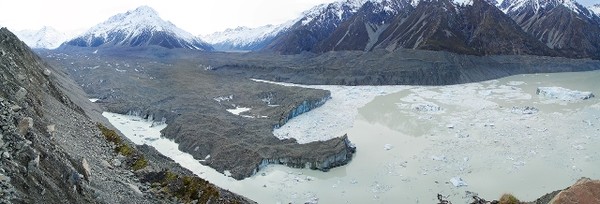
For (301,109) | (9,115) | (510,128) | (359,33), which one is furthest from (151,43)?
(9,115)

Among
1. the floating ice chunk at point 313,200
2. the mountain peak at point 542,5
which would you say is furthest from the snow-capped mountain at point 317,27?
the floating ice chunk at point 313,200

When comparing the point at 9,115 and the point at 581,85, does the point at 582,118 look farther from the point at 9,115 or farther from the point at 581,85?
the point at 9,115

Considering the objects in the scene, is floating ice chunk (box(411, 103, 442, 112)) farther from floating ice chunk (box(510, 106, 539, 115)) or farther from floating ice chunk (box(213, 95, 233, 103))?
floating ice chunk (box(213, 95, 233, 103))

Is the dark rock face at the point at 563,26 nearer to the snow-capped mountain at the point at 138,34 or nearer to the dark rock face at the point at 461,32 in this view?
the dark rock face at the point at 461,32

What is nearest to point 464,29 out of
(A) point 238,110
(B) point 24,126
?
(A) point 238,110

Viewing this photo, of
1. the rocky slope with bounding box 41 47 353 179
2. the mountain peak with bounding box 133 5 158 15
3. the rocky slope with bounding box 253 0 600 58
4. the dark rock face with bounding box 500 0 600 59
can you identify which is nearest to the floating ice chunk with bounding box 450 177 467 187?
the rocky slope with bounding box 41 47 353 179
